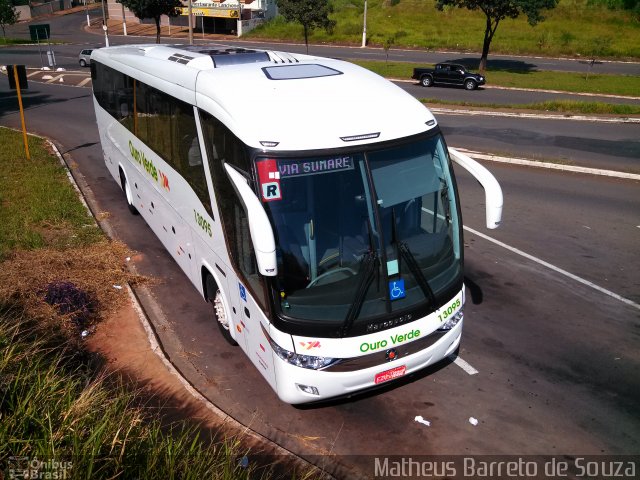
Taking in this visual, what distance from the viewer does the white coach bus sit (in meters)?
5.50

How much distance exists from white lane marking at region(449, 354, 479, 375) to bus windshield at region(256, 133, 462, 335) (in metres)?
1.87

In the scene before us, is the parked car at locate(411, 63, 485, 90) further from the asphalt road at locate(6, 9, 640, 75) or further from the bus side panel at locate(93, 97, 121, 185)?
the bus side panel at locate(93, 97, 121, 185)

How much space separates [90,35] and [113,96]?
184 ft

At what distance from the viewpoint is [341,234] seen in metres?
5.55

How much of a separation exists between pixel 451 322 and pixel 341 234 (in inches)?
73.4

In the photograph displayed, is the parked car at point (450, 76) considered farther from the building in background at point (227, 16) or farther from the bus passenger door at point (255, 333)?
the building in background at point (227, 16)

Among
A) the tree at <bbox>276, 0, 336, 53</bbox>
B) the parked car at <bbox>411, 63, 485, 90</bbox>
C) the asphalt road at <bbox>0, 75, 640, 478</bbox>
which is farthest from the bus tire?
the tree at <bbox>276, 0, 336, 53</bbox>

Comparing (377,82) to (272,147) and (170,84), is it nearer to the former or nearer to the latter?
(272,147)

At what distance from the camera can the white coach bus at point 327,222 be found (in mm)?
5500

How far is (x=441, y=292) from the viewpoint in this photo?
6.11 metres

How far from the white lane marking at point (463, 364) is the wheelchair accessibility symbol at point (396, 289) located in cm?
201

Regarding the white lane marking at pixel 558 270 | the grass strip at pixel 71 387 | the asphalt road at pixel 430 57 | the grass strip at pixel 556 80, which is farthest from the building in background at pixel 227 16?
the white lane marking at pixel 558 270

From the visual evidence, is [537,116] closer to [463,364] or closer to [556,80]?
[556,80]

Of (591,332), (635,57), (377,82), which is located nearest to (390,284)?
(377,82)
